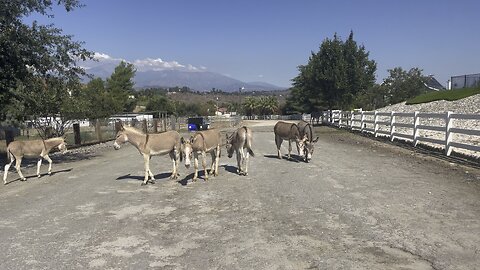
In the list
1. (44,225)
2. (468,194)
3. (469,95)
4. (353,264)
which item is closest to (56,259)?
(44,225)

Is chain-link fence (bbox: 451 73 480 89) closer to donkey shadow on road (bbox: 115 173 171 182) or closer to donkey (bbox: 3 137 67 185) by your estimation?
donkey shadow on road (bbox: 115 173 171 182)

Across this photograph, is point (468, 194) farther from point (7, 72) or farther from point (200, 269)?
point (7, 72)

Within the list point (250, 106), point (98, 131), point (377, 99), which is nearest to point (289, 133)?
point (98, 131)

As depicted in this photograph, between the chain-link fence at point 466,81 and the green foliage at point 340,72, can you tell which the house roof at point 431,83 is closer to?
the chain-link fence at point 466,81

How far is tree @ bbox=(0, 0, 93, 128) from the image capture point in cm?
1388

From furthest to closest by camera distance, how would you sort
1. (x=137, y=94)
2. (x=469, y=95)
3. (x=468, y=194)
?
(x=137, y=94), (x=469, y=95), (x=468, y=194)

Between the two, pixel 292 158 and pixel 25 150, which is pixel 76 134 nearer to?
pixel 25 150

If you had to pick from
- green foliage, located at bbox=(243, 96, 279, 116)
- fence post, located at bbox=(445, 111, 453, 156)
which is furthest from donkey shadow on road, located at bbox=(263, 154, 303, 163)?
green foliage, located at bbox=(243, 96, 279, 116)

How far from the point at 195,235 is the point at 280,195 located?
300 cm

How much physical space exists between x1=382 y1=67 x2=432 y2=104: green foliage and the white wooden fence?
130 ft

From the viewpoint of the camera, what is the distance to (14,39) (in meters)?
14.2

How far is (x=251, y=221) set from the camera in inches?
274

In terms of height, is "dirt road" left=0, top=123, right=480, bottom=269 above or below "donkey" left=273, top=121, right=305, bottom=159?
below

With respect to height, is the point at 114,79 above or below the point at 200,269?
above
